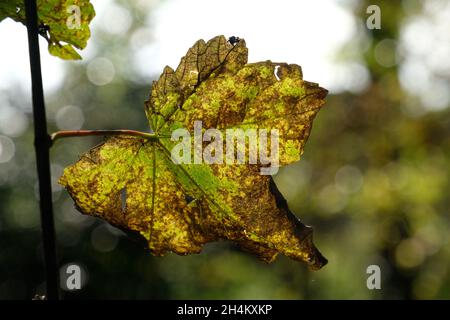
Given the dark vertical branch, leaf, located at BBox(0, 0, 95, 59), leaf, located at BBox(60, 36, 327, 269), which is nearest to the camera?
the dark vertical branch

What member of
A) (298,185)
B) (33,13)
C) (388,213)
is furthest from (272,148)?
A: (298,185)

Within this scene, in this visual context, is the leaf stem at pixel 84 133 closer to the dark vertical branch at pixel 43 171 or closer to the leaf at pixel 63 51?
the dark vertical branch at pixel 43 171

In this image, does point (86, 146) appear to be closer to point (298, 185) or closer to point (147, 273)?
point (147, 273)

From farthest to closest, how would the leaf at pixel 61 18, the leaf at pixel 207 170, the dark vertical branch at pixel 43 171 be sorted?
the leaf at pixel 61 18 → the leaf at pixel 207 170 → the dark vertical branch at pixel 43 171

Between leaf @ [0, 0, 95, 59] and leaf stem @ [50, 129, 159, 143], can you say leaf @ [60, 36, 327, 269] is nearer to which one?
leaf stem @ [50, 129, 159, 143]

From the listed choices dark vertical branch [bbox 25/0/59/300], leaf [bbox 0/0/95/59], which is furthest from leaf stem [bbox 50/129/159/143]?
leaf [bbox 0/0/95/59]

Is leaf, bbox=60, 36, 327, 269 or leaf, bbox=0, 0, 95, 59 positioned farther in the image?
leaf, bbox=0, 0, 95, 59

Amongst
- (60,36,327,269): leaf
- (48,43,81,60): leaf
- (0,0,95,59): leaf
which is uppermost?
(0,0,95,59): leaf

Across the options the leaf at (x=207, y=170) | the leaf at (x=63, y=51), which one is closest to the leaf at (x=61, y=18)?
the leaf at (x=63, y=51)
